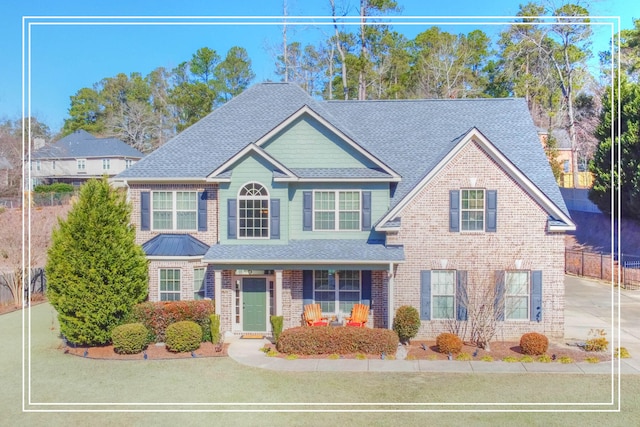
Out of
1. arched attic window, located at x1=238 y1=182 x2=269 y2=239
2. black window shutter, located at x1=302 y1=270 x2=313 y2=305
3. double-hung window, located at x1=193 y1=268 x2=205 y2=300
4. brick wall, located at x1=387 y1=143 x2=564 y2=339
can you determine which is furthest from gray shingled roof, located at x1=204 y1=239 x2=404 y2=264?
double-hung window, located at x1=193 y1=268 x2=205 y2=300

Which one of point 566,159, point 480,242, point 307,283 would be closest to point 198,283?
point 307,283

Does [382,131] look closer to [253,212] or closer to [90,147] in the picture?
[253,212]

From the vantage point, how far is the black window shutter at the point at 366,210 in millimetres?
21047

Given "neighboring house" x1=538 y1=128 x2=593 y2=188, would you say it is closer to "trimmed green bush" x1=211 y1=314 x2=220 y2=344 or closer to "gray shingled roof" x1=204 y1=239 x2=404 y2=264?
"gray shingled roof" x1=204 y1=239 x2=404 y2=264

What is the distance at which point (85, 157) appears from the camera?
209 feet

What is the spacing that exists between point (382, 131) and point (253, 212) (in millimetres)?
7162

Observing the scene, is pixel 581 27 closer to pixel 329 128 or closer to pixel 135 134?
pixel 329 128

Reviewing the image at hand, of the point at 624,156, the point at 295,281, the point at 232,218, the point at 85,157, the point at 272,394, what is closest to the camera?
the point at 272,394

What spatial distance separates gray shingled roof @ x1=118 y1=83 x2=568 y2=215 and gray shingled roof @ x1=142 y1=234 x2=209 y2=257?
2.41 m

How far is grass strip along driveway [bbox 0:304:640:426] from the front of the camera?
509 inches

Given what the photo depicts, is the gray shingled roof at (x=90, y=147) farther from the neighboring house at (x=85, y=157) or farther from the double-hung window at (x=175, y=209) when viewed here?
the double-hung window at (x=175, y=209)

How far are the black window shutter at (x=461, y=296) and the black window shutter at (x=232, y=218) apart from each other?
8.45 meters

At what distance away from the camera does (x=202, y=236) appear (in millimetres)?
21797

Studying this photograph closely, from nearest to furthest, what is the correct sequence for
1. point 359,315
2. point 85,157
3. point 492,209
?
point 492,209, point 359,315, point 85,157
